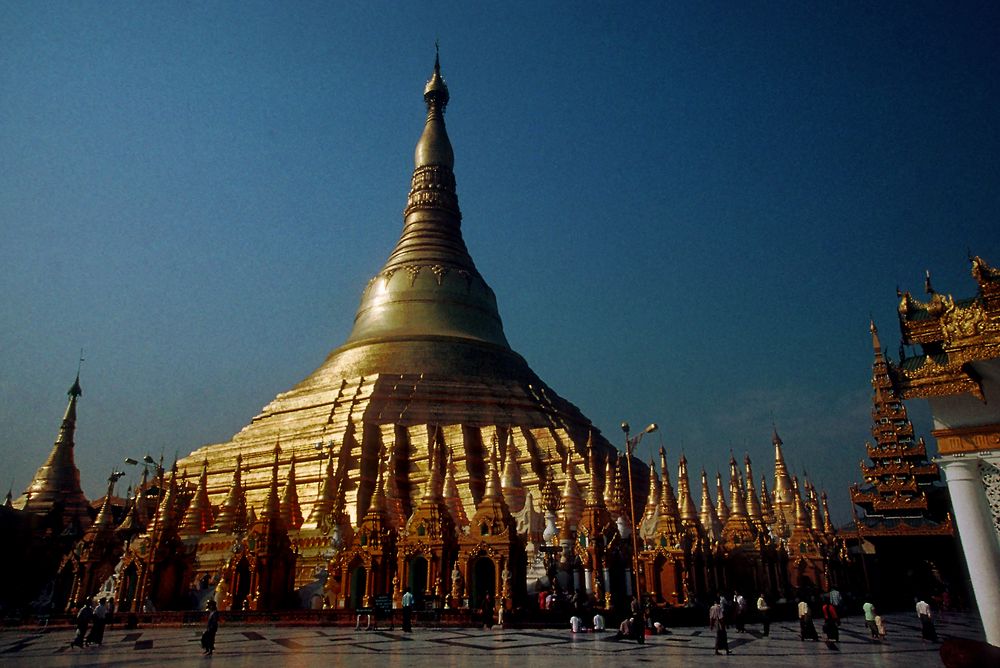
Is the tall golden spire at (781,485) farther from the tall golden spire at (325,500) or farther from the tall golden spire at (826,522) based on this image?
the tall golden spire at (325,500)

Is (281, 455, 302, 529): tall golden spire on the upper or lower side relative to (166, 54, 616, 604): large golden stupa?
lower

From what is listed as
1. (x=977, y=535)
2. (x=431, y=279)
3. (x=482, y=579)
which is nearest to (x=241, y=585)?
(x=482, y=579)

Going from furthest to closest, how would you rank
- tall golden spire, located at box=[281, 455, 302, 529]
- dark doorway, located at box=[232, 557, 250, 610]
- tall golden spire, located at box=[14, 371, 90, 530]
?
tall golden spire, located at box=[14, 371, 90, 530]
tall golden spire, located at box=[281, 455, 302, 529]
dark doorway, located at box=[232, 557, 250, 610]

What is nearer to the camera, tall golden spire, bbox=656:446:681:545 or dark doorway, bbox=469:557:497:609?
dark doorway, bbox=469:557:497:609

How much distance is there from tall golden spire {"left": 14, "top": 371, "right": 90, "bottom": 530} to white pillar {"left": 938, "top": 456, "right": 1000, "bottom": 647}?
132 feet

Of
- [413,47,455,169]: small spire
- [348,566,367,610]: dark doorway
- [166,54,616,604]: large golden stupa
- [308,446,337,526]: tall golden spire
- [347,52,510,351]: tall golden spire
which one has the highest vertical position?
[413,47,455,169]: small spire

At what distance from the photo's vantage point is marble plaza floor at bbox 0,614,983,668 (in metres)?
10.2

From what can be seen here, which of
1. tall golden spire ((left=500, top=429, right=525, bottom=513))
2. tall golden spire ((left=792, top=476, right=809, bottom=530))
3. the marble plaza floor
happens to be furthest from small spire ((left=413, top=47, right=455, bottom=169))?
the marble plaza floor

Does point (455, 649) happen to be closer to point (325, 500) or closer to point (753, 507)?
point (325, 500)

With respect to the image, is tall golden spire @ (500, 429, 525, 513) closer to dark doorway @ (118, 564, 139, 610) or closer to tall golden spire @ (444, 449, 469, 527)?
tall golden spire @ (444, 449, 469, 527)

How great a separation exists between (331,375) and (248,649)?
90.5 ft

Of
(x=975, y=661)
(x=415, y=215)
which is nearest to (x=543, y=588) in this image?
(x=975, y=661)

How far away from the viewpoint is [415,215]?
46.5 metres

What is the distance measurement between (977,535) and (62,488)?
4560 cm
